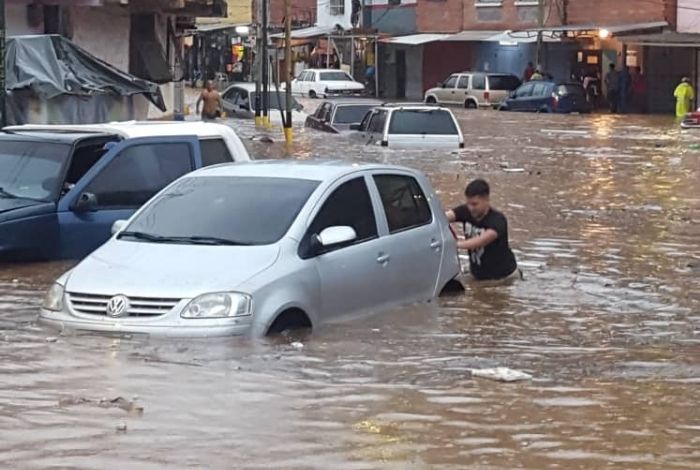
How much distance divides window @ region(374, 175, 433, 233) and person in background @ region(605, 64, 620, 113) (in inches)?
1655

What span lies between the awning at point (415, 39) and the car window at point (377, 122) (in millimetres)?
33235

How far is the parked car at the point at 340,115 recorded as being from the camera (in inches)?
1271

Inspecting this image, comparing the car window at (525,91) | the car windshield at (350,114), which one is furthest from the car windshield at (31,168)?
the car window at (525,91)

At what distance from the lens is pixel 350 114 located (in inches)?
1286

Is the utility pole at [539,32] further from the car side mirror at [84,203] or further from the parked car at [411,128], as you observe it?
the car side mirror at [84,203]

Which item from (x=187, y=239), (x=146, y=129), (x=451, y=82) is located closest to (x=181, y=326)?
(x=187, y=239)

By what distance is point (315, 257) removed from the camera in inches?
382

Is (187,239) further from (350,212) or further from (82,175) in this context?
(82,175)

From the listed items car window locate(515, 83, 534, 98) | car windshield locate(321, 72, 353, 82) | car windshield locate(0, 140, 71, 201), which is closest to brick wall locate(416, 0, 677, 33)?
car windshield locate(321, 72, 353, 82)

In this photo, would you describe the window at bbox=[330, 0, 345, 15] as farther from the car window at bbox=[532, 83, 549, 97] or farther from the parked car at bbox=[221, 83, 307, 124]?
the parked car at bbox=[221, 83, 307, 124]

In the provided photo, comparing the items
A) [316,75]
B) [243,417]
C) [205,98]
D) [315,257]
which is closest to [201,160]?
[315,257]

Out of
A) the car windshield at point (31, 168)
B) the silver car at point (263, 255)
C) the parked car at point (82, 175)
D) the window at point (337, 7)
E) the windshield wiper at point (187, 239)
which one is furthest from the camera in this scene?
the window at point (337, 7)

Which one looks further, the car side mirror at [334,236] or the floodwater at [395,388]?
the car side mirror at [334,236]

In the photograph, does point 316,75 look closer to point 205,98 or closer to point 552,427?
point 205,98
